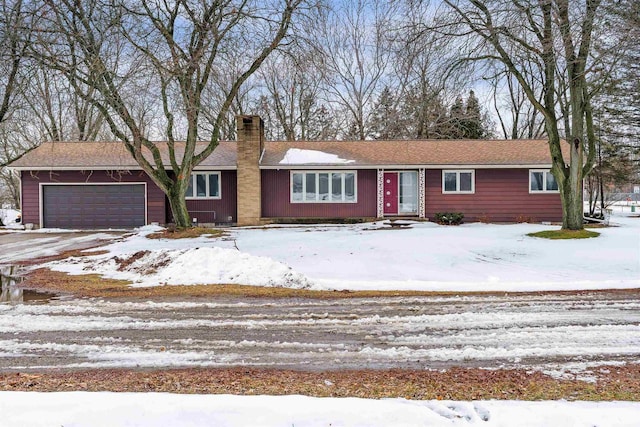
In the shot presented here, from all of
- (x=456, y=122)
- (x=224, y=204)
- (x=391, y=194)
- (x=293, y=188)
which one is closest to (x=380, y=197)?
(x=391, y=194)

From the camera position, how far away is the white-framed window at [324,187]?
23.3m

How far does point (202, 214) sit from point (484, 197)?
1343cm

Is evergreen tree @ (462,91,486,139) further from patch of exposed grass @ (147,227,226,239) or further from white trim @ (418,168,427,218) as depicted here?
patch of exposed grass @ (147,227,226,239)

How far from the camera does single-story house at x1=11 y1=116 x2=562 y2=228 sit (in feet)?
75.0

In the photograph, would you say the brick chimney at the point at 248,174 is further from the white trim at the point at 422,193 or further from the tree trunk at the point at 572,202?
the tree trunk at the point at 572,202

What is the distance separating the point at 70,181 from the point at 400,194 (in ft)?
51.9

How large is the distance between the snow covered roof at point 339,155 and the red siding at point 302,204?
708 millimetres

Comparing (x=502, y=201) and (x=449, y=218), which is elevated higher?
(x=502, y=201)

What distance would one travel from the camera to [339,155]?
23953mm

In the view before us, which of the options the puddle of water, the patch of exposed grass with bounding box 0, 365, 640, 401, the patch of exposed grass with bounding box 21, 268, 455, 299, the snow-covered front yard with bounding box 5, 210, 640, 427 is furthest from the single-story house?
the patch of exposed grass with bounding box 0, 365, 640, 401

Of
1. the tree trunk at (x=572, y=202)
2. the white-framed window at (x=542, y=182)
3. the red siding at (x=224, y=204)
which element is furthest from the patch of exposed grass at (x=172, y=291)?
the white-framed window at (x=542, y=182)

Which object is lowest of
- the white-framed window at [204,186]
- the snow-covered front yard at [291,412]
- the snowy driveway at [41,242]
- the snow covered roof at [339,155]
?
the snow-covered front yard at [291,412]

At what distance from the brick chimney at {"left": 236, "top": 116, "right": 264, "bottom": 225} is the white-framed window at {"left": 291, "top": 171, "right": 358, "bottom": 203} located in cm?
186

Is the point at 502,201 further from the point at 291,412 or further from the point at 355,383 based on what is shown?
the point at 291,412
